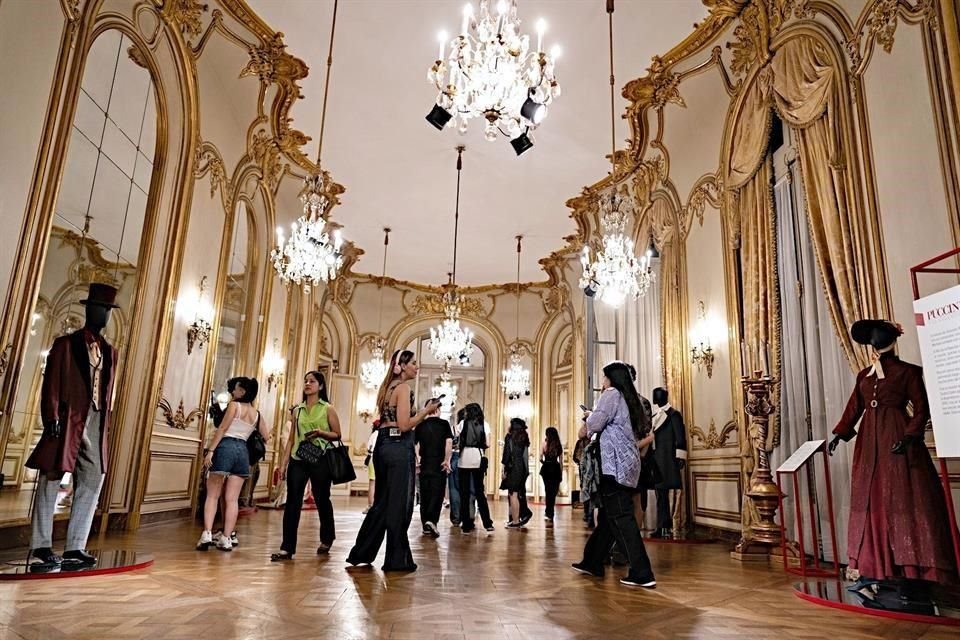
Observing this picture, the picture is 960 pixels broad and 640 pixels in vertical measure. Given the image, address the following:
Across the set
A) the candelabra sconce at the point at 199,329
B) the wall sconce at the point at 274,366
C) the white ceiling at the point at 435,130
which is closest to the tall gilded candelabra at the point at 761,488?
the white ceiling at the point at 435,130

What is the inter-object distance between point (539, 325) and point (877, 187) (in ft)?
37.1

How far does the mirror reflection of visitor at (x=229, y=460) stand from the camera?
14.2 feet

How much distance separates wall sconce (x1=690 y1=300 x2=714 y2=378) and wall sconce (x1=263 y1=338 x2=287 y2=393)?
592 cm

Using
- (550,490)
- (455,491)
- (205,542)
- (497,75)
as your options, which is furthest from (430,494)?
(497,75)

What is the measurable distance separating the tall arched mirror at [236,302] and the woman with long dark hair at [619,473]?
17.2 feet

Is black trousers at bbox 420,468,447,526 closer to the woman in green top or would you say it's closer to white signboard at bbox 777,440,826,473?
the woman in green top

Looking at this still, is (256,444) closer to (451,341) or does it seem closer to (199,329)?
(199,329)

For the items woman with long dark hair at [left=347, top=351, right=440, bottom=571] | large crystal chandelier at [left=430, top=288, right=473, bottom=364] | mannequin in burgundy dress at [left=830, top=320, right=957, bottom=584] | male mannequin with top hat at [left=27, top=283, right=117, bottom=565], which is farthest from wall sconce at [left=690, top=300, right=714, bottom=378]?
male mannequin with top hat at [left=27, top=283, right=117, bottom=565]

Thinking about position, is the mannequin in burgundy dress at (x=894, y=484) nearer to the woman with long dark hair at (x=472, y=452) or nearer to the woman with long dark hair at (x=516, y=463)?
the woman with long dark hair at (x=472, y=452)

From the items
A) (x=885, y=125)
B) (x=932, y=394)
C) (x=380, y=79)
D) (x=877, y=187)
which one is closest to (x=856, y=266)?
(x=877, y=187)

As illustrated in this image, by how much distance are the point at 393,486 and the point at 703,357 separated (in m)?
4.14

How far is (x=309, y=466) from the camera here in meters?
4.16

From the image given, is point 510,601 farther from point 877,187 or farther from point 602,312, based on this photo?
point 602,312

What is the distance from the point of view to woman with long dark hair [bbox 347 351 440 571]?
3.53 metres
